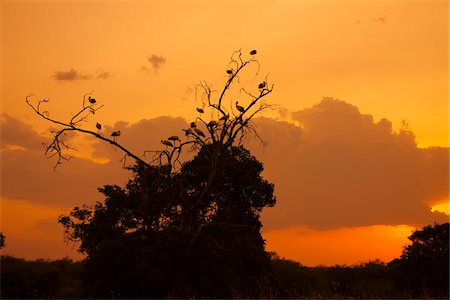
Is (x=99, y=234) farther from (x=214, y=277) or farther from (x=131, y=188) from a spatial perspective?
(x=214, y=277)

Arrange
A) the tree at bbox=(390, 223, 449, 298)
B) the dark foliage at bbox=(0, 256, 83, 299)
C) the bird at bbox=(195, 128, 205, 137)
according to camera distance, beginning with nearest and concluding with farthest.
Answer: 1. the bird at bbox=(195, 128, 205, 137)
2. the tree at bbox=(390, 223, 449, 298)
3. the dark foliage at bbox=(0, 256, 83, 299)

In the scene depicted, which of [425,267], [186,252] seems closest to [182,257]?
[186,252]

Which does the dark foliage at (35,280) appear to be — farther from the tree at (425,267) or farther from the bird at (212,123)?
the tree at (425,267)

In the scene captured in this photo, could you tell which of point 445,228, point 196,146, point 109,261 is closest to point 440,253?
point 445,228

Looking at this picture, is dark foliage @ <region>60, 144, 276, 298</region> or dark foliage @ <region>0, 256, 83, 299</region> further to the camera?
dark foliage @ <region>0, 256, 83, 299</region>

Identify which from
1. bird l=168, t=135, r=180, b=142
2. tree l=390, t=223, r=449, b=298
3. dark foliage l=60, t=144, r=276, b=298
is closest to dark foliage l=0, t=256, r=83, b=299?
dark foliage l=60, t=144, r=276, b=298

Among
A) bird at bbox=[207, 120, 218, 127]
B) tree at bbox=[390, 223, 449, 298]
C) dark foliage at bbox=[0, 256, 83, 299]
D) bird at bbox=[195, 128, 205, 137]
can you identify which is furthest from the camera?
dark foliage at bbox=[0, 256, 83, 299]

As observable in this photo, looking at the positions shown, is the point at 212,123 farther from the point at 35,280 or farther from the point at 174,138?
the point at 35,280

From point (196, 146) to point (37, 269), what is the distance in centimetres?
1467

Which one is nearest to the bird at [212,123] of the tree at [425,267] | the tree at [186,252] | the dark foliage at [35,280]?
the tree at [186,252]

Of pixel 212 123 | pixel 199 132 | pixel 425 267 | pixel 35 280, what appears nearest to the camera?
pixel 199 132

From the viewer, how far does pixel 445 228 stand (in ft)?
128

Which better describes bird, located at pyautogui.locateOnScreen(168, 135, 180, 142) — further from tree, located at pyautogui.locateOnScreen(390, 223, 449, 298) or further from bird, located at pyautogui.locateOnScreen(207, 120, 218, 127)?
tree, located at pyautogui.locateOnScreen(390, 223, 449, 298)

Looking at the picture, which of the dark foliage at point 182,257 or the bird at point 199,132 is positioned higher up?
the bird at point 199,132
